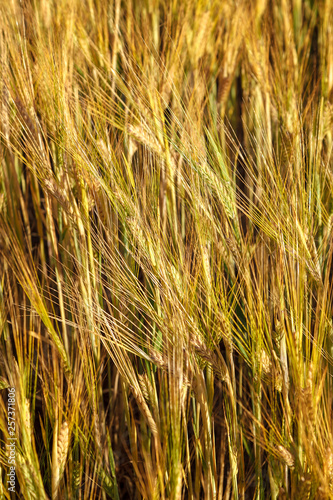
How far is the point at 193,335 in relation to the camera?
72cm

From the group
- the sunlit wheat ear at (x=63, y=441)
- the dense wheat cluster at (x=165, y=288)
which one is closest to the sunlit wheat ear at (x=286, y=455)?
the dense wheat cluster at (x=165, y=288)

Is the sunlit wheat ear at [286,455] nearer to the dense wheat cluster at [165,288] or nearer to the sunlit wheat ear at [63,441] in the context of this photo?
the dense wheat cluster at [165,288]

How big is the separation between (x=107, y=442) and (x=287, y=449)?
0.37 meters

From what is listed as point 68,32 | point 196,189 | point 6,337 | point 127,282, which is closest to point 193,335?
point 127,282

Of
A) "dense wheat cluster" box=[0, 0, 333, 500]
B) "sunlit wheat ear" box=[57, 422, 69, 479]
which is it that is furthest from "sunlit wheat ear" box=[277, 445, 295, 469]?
"sunlit wheat ear" box=[57, 422, 69, 479]

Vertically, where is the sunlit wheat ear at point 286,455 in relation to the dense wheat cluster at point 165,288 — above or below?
below

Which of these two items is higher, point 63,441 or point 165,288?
point 165,288

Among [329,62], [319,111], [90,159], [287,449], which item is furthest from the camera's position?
[329,62]

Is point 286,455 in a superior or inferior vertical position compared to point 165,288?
inferior

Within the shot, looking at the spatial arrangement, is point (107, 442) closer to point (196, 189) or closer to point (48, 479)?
point (48, 479)

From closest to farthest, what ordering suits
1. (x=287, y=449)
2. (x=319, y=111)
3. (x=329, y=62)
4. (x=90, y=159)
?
(x=287, y=449)
(x=90, y=159)
(x=319, y=111)
(x=329, y=62)

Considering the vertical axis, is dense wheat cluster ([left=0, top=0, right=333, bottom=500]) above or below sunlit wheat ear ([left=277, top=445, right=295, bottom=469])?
above

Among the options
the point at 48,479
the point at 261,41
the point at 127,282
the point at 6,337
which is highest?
the point at 261,41

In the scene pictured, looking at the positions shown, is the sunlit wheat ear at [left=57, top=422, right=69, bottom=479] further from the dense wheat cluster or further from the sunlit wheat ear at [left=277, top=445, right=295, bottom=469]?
the sunlit wheat ear at [left=277, top=445, right=295, bottom=469]
